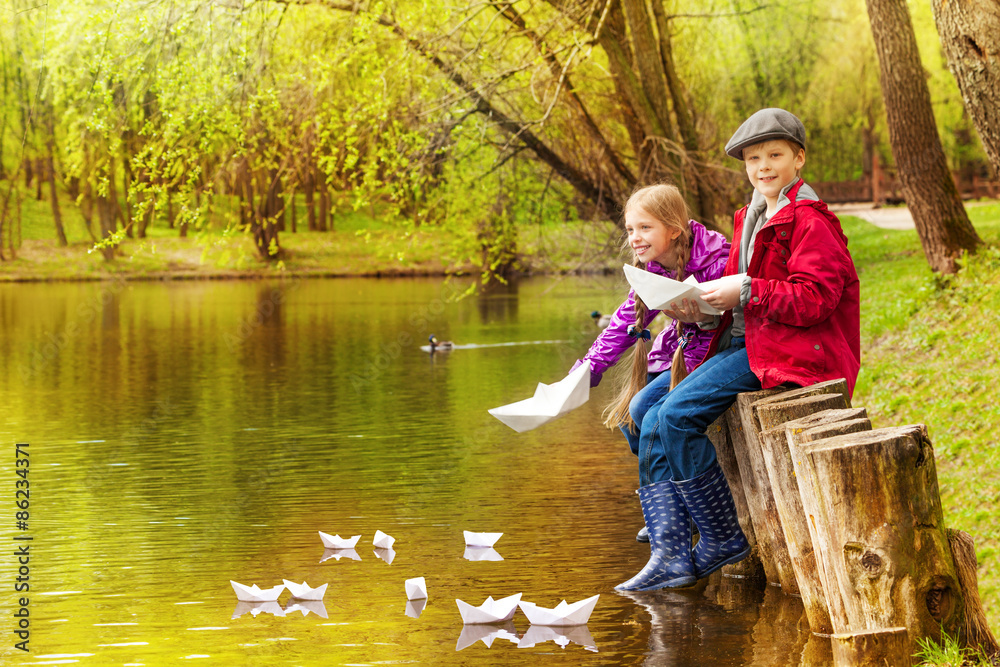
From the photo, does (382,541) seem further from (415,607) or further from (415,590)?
(415,607)

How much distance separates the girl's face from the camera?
486cm

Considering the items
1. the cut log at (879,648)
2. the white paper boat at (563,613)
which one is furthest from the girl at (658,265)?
the cut log at (879,648)

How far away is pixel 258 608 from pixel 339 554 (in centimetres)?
Result: 94

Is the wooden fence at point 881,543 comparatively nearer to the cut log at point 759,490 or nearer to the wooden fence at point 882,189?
the cut log at point 759,490

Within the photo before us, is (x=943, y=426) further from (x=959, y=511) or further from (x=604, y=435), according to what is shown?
(x=604, y=435)

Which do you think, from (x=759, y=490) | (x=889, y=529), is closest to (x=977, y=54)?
(x=759, y=490)

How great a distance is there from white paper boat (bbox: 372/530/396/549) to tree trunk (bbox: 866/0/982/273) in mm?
8806

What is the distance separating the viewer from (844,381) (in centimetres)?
423

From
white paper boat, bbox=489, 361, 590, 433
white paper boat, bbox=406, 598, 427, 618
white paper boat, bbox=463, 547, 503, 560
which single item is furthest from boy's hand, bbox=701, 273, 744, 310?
white paper boat, bbox=463, 547, 503, 560

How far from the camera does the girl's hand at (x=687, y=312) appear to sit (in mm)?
4348

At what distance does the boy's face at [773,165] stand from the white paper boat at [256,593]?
2688mm

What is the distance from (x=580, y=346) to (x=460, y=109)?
455 centimetres

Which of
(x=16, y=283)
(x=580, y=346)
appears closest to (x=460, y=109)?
(x=580, y=346)

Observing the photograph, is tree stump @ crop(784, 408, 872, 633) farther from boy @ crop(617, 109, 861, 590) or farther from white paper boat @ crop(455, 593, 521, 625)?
white paper boat @ crop(455, 593, 521, 625)
